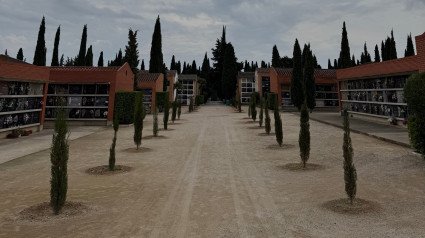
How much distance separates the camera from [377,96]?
2106cm

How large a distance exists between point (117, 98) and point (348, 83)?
76.0 ft

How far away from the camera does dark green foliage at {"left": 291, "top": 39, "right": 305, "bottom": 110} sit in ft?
113

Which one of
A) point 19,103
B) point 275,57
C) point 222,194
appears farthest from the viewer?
point 275,57

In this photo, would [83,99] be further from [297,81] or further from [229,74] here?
[229,74]

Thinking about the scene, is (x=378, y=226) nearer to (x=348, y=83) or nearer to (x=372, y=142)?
(x=372, y=142)

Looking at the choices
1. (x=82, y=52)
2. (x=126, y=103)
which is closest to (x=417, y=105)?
(x=126, y=103)

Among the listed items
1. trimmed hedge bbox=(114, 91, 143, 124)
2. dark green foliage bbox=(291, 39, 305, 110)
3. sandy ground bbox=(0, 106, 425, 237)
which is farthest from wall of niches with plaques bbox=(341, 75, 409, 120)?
trimmed hedge bbox=(114, 91, 143, 124)

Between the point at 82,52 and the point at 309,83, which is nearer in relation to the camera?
the point at 309,83

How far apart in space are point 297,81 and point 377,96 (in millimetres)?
14188

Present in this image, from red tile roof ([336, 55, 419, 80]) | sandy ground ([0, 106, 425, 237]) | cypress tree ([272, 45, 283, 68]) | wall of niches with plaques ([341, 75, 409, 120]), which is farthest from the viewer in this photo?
cypress tree ([272, 45, 283, 68])

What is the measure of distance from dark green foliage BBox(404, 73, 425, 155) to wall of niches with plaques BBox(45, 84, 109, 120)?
70.9 feet

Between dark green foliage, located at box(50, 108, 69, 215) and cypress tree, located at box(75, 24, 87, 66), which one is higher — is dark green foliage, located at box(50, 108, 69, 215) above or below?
below

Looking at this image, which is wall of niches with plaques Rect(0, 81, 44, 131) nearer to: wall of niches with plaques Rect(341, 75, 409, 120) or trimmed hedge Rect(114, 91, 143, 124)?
trimmed hedge Rect(114, 91, 143, 124)

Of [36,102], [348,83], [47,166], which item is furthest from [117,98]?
[348,83]
